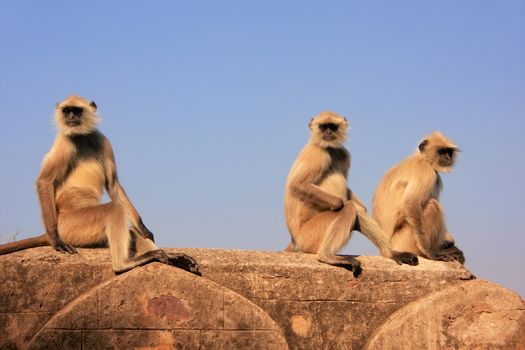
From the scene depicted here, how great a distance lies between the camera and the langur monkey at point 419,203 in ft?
27.9

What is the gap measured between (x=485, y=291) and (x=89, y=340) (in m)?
3.51

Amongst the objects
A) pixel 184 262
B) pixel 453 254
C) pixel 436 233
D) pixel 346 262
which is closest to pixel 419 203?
pixel 436 233

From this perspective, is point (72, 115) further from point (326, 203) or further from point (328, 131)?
point (328, 131)

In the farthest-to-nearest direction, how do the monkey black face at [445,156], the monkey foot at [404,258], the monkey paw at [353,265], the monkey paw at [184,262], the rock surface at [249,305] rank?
1. the monkey black face at [445,156]
2. the monkey foot at [404,258]
3. the monkey paw at [353,265]
4. the monkey paw at [184,262]
5. the rock surface at [249,305]

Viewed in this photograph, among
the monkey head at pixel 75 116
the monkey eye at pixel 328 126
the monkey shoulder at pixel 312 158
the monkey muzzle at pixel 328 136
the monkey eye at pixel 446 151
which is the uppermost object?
→ the monkey eye at pixel 446 151

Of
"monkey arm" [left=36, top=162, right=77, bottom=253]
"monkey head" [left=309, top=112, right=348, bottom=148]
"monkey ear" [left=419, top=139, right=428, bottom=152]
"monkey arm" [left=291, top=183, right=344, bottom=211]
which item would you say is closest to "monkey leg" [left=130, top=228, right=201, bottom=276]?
"monkey arm" [left=36, top=162, right=77, bottom=253]

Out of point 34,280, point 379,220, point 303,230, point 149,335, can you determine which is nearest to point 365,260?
point 303,230

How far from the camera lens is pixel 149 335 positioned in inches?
229

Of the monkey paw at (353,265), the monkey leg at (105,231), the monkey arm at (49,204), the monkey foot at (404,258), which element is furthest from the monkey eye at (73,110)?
the monkey foot at (404,258)

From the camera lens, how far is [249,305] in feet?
20.2

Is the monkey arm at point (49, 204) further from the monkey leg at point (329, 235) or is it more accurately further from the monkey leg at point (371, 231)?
the monkey leg at point (371, 231)

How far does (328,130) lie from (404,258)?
1781 millimetres

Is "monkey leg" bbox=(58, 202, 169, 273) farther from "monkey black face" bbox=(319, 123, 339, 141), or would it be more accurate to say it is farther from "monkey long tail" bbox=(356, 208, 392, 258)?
"monkey black face" bbox=(319, 123, 339, 141)

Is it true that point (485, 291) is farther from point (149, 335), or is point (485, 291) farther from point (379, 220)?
point (149, 335)
